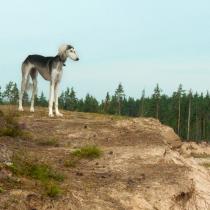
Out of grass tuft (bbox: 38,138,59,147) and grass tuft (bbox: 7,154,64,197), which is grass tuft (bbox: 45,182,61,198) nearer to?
grass tuft (bbox: 7,154,64,197)

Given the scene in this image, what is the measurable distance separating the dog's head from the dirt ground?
97.5 inches

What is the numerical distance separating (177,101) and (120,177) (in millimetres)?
125646

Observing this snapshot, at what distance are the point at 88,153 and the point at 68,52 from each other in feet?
21.9

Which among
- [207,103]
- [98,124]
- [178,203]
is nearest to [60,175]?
[178,203]

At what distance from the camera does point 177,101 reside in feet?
455

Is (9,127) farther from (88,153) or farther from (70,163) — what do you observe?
(70,163)

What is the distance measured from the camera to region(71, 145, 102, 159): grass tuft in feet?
51.3

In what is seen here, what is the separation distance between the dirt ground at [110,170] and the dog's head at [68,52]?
97.5 inches

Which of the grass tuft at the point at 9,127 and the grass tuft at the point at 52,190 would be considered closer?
the grass tuft at the point at 52,190

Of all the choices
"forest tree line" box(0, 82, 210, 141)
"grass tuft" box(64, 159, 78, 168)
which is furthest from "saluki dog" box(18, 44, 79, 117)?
"forest tree line" box(0, 82, 210, 141)

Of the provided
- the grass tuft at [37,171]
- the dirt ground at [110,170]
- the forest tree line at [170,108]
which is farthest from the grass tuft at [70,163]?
the forest tree line at [170,108]

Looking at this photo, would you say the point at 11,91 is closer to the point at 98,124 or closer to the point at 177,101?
the point at 177,101

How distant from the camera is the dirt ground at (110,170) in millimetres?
12109

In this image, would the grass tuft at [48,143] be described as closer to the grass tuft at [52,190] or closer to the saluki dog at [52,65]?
the saluki dog at [52,65]
